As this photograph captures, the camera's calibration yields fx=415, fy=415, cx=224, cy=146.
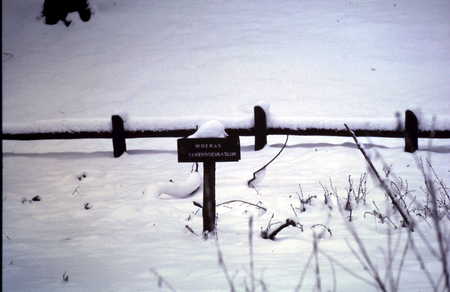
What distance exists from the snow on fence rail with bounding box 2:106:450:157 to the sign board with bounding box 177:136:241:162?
2.76m

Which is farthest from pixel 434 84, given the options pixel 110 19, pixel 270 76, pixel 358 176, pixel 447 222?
pixel 110 19

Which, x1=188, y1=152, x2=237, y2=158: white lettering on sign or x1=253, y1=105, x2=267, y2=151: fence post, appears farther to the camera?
x1=253, y1=105, x2=267, y2=151: fence post

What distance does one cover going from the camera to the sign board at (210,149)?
3459mm

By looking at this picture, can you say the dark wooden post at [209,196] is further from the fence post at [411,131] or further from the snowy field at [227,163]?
the fence post at [411,131]

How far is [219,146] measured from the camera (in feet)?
11.4

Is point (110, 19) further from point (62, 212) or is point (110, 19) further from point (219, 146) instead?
point (219, 146)

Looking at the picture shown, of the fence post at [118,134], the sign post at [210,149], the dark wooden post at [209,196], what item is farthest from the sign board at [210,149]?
the fence post at [118,134]

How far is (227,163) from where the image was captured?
630cm

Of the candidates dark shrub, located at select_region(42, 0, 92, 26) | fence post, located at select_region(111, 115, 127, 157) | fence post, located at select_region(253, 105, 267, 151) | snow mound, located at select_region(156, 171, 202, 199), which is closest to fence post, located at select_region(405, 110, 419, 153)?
fence post, located at select_region(253, 105, 267, 151)

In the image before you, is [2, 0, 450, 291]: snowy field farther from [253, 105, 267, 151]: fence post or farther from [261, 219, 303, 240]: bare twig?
[253, 105, 267, 151]: fence post

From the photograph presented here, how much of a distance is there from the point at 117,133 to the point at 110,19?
991cm

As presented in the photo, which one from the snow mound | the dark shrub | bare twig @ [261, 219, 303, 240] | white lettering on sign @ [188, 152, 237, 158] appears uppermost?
the dark shrub

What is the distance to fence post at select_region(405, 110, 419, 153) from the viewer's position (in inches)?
231

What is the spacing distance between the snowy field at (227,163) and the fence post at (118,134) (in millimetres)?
259
